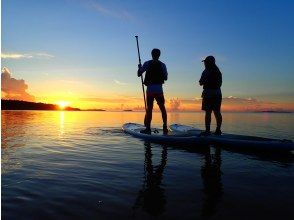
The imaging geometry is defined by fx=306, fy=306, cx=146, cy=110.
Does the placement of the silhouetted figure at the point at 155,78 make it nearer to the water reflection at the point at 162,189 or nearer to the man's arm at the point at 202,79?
the man's arm at the point at 202,79

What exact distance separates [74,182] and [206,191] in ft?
7.13

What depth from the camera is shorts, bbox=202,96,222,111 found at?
10.9 metres

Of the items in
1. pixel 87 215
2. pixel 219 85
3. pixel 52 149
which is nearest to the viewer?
pixel 87 215

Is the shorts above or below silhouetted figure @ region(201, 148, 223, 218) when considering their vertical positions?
above

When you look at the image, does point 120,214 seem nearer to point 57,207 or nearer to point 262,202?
point 57,207

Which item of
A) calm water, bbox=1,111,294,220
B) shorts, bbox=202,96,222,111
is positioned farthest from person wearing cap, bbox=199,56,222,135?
calm water, bbox=1,111,294,220

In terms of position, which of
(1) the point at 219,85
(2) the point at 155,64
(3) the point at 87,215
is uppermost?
(2) the point at 155,64

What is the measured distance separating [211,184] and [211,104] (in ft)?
19.8

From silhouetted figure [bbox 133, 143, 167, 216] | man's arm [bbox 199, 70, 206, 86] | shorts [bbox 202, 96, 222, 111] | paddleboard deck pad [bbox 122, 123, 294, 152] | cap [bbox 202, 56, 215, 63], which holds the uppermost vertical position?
cap [bbox 202, 56, 215, 63]

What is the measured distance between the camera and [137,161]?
7.38m

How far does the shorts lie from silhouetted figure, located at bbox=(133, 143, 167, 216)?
4682 millimetres

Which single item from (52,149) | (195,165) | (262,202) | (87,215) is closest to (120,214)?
(87,215)

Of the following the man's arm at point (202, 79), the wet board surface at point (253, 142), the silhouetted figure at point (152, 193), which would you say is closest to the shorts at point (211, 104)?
the man's arm at point (202, 79)

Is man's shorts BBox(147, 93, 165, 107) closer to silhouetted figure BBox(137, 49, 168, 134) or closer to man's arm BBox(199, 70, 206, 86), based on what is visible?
Result: silhouetted figure BBox(137, 49, 168, 134)
